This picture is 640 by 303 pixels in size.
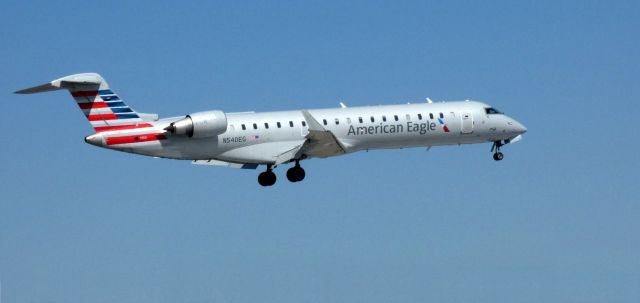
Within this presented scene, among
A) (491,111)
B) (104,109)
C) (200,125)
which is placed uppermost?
(491,111)

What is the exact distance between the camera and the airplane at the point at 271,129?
47156mm

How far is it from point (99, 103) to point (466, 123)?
48.6 ft

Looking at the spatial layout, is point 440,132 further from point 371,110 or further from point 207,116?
point 207,116

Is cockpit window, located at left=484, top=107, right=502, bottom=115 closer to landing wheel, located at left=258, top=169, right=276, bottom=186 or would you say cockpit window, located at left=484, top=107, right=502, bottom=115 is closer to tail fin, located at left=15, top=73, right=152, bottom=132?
landing wheel, located at left=258, top=169, right=276, bottom=186

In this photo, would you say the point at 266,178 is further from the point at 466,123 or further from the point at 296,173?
the point at 466,123

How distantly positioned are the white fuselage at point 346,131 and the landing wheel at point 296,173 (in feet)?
4.11

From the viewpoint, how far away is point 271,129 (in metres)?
49.4

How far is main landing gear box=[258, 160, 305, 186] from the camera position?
50625mm

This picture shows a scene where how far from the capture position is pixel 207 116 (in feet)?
157

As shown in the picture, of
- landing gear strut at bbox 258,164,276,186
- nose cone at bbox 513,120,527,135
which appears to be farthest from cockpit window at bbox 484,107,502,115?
landing gear strut at bbox 258,164,276,186

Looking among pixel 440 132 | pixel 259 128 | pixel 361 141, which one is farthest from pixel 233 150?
pixel 440 132

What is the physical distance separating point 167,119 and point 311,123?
17.3 feet

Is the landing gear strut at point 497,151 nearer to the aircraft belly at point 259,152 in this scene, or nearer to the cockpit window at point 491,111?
the cockpit window at point 491,111

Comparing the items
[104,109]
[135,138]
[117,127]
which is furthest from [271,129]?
[104,109]
